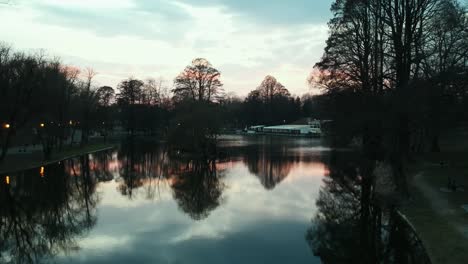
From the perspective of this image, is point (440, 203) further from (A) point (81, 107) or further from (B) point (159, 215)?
(A) point (81, 107)

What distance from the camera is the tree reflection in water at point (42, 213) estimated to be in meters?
14.5

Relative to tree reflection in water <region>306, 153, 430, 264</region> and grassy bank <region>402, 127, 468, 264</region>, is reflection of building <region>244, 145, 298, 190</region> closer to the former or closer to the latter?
tree reflection in water <region>306, 153, 430, 264</region>

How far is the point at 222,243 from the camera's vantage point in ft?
49.2

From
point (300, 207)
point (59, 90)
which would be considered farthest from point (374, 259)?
point (59, 90)

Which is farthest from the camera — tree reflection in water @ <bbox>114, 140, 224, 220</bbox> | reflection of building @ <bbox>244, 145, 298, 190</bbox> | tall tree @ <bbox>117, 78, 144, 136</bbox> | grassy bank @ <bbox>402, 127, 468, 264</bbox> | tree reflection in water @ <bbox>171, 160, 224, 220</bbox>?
tall tree @ <bbox>117, 78, 144, 136</bbox>

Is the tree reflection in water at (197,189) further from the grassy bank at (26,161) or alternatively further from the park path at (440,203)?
the grassy bank at (26,161)

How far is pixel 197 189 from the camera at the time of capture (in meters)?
25.5

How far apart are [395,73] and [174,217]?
59.2 feet

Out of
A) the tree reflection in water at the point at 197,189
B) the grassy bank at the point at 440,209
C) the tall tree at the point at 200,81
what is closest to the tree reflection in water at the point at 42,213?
the tree reflection in water at the point at 197,189

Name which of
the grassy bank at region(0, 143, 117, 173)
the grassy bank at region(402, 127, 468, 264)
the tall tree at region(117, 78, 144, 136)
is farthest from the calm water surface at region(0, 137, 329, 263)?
the tall tree at region(117, 78, 144, 136)

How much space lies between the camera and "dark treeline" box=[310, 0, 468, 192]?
2102 cm

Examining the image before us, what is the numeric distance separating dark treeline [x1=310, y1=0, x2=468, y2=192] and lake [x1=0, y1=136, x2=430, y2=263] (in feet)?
14.3

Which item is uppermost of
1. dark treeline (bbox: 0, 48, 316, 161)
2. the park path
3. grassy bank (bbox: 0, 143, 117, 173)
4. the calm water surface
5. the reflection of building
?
dark treeline (bbox: 0, 48, 316, 161)

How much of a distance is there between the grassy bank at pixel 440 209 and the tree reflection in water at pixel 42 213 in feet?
40.0
